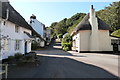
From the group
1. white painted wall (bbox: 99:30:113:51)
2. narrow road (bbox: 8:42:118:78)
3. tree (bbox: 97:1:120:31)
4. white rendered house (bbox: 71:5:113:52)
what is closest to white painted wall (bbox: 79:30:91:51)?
white rendered house (bbox: 71:5:113:52)

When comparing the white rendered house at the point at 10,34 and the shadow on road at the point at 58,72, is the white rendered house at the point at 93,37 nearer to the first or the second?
the white rendered house at the point at 10,34

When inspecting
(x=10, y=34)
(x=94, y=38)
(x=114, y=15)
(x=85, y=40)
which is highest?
(x=114, y=15)

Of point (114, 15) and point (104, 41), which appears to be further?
point (114, 15)

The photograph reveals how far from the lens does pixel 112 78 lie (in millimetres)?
7699

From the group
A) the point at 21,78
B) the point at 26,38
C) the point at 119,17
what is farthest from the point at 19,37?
the point at 119,17

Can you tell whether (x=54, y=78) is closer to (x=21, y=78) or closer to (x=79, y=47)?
(x=21, y=78)

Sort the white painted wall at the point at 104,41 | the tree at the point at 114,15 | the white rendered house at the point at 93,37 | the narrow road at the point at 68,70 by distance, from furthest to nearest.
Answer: the tree at the point at 114,15
the white painted wall at the point at 104,41
the white rendered house at the point at 93,37
the narrow road at the point at 68,70

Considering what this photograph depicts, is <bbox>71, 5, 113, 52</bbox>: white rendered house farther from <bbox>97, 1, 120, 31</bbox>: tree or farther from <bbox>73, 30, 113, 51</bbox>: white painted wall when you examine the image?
<bbox>97, 1, 120, 31</bbox>: tree

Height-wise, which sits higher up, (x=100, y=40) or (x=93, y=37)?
(x=93, y=37)

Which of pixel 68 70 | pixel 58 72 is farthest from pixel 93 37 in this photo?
pixel 58 72

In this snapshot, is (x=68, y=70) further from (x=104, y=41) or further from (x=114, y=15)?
(x=114, y=15)

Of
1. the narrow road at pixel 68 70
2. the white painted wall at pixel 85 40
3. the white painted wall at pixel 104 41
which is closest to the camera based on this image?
the narrow road at pixel 68 70

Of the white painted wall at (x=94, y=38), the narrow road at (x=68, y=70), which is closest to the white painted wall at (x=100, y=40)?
the white painted wall at (x=94, y=38)

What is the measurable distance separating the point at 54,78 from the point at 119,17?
3862cm
